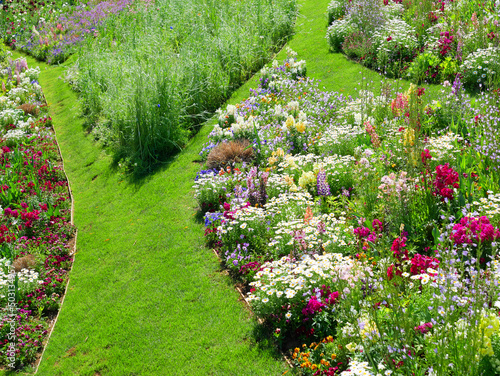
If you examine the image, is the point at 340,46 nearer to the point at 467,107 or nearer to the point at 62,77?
the point at 467,107

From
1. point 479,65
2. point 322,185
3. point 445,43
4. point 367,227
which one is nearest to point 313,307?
point 367,227

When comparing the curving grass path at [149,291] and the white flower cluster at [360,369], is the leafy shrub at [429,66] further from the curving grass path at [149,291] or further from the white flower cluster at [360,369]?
the white flower cluster at [360,369]

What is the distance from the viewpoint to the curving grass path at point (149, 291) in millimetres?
4863

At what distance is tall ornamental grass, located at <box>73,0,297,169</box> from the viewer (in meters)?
9.01

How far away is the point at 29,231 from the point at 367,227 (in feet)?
19.3

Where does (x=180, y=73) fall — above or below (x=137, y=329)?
above

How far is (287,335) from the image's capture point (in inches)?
185

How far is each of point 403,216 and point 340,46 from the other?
7506 millimetres

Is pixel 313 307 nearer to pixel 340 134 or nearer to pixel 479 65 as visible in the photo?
pixel 340 134

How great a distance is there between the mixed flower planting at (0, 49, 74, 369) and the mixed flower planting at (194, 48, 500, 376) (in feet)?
8.51

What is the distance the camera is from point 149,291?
19.5 feet

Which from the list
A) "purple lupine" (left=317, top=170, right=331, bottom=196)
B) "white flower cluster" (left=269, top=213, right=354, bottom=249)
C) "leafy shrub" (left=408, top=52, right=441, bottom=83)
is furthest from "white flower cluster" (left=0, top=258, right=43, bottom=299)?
"leafy shrub" (left=408, top=52, right=441, bottom=83)

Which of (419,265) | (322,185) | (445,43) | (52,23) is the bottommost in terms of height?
(419,265)

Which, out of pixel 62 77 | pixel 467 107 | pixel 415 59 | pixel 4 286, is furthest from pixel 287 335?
pixel 62 77
